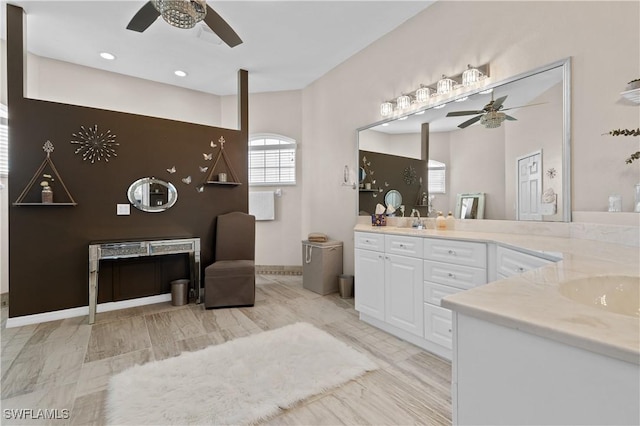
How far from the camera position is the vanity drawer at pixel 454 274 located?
6.67 ft

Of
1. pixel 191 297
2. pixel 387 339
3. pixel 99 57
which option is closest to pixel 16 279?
pixel 191 297

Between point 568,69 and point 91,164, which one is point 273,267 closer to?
point 91,164

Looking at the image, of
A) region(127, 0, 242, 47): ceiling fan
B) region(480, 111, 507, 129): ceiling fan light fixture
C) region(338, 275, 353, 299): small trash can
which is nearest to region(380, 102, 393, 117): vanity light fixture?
region(480, 111, 507, 129): ceiling fan light fixture

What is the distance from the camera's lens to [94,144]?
3.25 m

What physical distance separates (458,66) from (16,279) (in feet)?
15.7

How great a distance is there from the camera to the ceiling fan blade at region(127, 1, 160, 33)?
7.16 feet

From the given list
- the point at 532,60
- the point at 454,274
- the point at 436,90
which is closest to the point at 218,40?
the point at 436,90

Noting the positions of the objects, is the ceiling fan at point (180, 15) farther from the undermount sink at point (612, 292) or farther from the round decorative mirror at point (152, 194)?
the undermount sink at point (612, 292)

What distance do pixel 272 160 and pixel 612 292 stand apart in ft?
15.2

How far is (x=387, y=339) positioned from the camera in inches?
100

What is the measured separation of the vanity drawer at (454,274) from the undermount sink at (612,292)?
1.10 metres

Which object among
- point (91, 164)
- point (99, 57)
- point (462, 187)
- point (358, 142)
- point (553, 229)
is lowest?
point (553, 229)

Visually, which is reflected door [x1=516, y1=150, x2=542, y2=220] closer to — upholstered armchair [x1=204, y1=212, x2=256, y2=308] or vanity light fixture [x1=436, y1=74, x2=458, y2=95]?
vanity light fixture [x1=436, y1=74, x2=458, y2=95]

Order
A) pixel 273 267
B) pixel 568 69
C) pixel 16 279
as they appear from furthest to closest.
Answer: pixel 273 267 < pixel 16 279 < pixel 568 69
